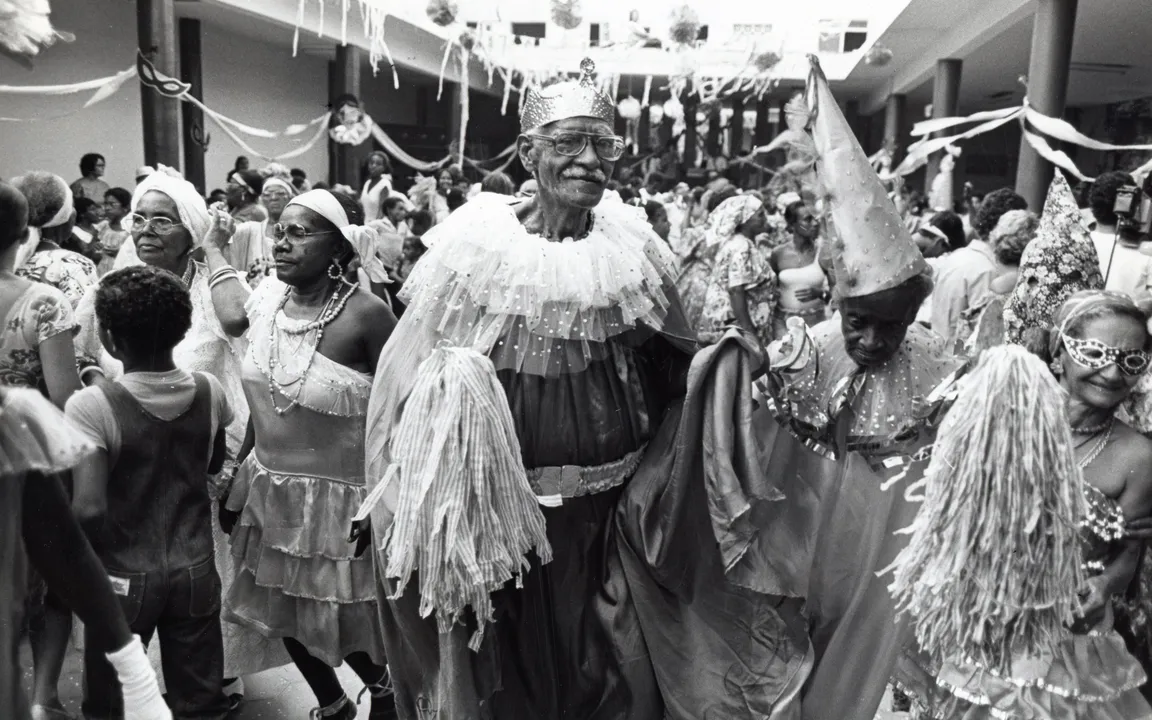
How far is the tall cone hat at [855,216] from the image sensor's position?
2738mm

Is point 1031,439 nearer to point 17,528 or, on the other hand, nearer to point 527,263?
point 527,263

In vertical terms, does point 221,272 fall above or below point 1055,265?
below

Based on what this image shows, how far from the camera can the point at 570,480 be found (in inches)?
111

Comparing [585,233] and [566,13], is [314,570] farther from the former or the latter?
[566,13]

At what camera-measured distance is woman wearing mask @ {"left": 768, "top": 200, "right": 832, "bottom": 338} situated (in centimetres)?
732

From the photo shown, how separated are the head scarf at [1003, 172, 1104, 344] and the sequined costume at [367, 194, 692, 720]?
1118 millimetres

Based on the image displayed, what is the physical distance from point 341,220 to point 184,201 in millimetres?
831

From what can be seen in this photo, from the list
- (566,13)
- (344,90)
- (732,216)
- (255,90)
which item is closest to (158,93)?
(732,216)

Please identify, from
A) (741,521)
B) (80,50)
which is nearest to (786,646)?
(741,521)

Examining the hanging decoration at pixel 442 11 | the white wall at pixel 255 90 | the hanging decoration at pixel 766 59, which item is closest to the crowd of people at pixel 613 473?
the hanging decoration at pixel 442 11

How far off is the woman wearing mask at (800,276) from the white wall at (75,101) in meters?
7.72

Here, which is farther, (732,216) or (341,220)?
(732,216)

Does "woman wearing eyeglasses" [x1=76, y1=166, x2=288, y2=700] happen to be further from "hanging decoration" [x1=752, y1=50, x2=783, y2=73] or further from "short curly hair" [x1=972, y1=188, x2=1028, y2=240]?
"hanging decoration" [x1=752, y1=50, x2=783, y2=73]

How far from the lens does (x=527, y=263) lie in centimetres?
284
